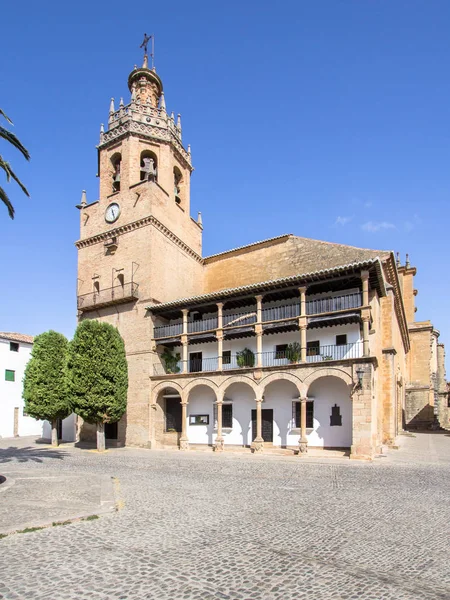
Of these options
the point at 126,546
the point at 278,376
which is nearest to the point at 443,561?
the point at 126,546

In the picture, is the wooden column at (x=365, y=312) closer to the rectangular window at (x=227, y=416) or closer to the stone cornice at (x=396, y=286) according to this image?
the stone cornice at (x=396, y=286)

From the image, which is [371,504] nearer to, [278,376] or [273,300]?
[278,376]

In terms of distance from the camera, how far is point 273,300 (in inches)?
952

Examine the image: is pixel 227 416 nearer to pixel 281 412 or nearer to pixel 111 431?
pixel 281 412

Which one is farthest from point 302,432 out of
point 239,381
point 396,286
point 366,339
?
point 396,286

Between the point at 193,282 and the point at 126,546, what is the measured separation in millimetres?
24730

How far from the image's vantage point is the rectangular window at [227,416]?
2453 cm

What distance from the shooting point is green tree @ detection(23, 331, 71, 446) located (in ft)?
83.7

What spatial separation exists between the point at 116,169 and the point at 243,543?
2795 cm

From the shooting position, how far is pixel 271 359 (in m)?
23.3

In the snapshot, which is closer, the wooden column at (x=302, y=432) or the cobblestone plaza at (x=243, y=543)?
the cobblestone plaza at (x=243, y=543)

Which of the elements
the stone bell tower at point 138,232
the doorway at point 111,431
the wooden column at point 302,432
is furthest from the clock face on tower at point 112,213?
the wooden column at point 302,432

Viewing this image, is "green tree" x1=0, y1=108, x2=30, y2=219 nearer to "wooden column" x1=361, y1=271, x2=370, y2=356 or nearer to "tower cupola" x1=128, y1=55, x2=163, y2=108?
"wooden column" x1=361, y1=271, x2=370, y2=356

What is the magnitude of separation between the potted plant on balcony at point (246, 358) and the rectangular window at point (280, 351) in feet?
4.17
